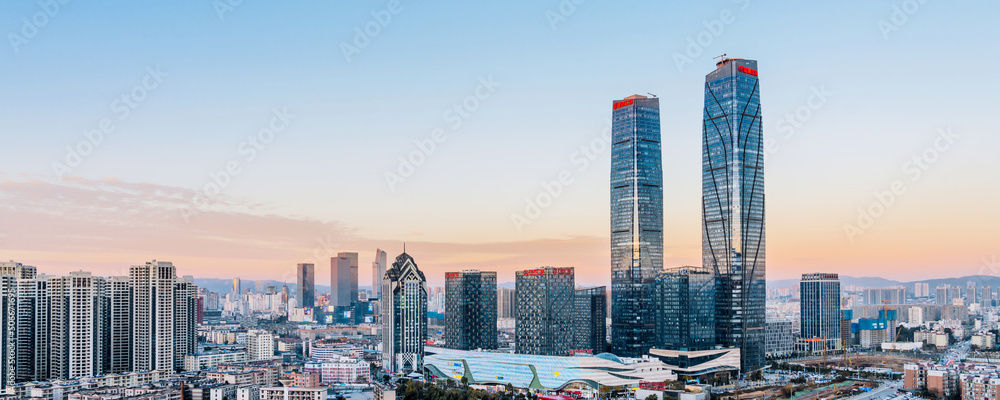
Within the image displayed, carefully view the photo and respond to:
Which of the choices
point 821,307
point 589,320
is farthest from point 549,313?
point 821,307

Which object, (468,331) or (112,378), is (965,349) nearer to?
(468,331)

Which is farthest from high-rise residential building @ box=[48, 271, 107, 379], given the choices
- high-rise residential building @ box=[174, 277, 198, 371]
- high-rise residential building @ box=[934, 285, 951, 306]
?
high-rise residential building @ box=[934, 285, 951, 306]

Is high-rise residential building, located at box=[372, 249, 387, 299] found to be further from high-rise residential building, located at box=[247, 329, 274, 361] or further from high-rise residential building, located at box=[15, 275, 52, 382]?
high-rise residential building, located at box=[15, 275, 52, 382]

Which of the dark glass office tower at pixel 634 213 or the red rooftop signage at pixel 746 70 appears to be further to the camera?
the dark glass office tower at pixel 634 213

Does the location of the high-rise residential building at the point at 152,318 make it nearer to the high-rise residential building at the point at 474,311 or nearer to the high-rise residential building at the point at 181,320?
the high-rise residential building at the point at 181,320

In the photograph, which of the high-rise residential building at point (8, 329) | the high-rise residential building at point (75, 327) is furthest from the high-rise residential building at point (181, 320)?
the high-rise residential building at point (8, 329)

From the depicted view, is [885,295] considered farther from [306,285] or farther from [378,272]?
[306,285]
